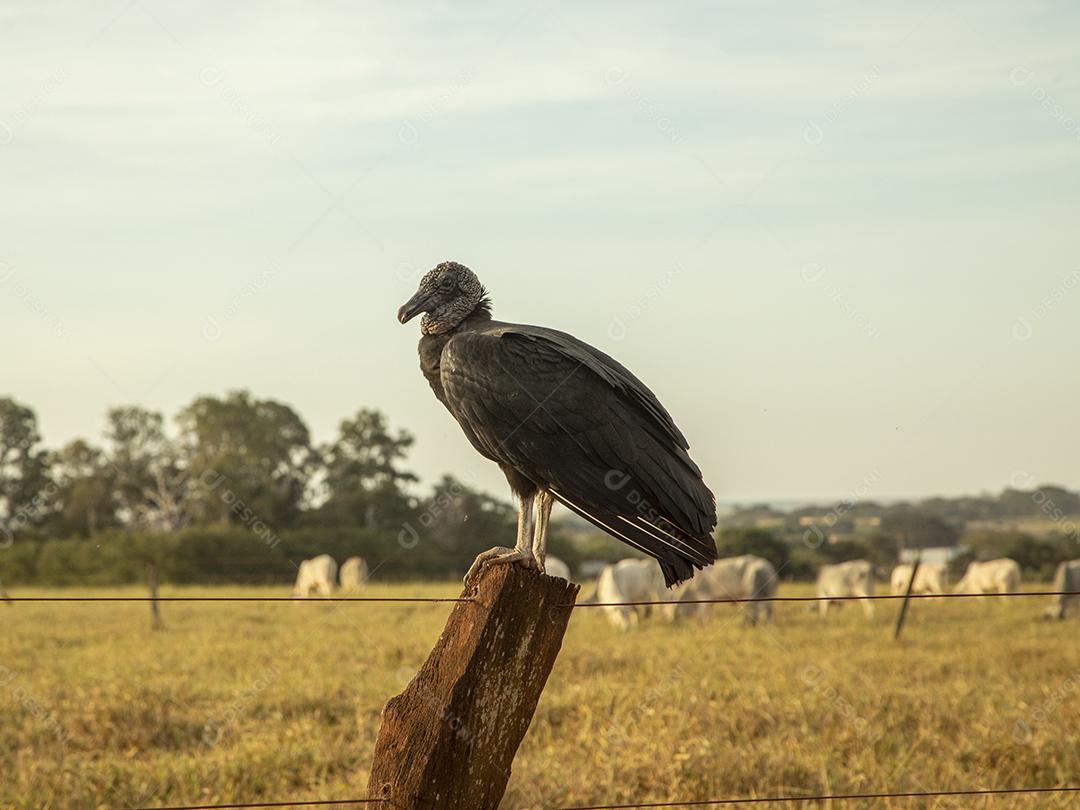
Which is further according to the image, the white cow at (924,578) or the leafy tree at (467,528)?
the leafy tree at (467,528)

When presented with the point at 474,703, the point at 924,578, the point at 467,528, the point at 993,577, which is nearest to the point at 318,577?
the point at 467,528

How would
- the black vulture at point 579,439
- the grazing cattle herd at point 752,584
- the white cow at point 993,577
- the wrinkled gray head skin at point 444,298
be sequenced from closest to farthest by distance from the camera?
1. the black vulture at point 579,439
2. the wrinkled gray head skin at point 444,298
3. the grazing cattle herd at point 752,584
4. the white cow at point 993,577

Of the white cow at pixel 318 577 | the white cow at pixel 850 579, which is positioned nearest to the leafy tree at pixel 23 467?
the white cow at pixel 318 577

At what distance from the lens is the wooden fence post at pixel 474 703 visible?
3.22 m

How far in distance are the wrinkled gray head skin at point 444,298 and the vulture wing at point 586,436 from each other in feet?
0.63

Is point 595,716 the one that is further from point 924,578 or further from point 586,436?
point 924,578

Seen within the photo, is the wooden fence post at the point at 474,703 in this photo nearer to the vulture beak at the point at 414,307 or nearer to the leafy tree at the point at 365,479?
the vulture beak at the point at 414,307

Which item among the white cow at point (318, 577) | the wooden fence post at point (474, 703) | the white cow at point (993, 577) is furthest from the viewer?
the white cow at point (318, 577)

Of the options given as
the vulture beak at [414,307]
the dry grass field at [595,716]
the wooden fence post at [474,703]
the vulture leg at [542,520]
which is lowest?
the dry grass field at [595,716]

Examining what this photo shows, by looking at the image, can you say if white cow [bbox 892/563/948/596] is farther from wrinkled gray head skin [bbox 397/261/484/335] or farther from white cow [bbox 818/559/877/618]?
wrinkled gray head skin [bbox 397/261/484/335]

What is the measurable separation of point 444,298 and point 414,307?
4.9 inches

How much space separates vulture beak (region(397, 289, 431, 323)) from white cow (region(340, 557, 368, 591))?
2304cm

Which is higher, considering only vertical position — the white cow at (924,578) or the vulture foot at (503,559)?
the white cow at (924,578)

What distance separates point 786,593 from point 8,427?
2444 centimetres
